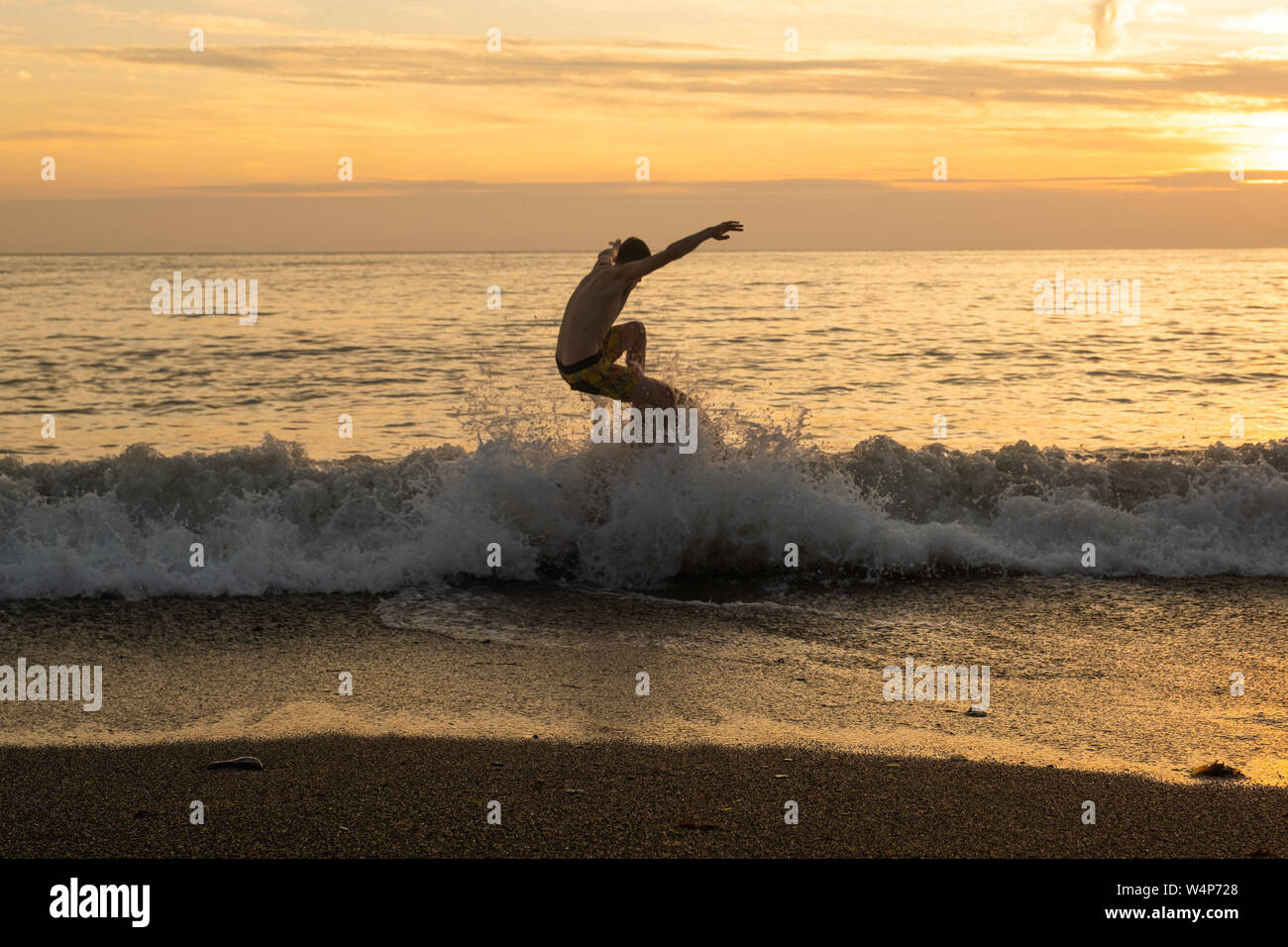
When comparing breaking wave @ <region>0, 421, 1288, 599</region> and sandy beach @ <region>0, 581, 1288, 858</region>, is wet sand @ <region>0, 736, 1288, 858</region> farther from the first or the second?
breaking wave @ <region>0, 421, 1288, 599</region>

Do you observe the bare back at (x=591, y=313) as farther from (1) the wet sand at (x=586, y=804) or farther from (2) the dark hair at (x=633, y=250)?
(1) the wet sand at (x=586, y=804)

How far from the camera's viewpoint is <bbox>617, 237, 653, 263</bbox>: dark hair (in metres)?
7.76

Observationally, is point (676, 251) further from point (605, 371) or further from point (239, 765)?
point (239, 765)

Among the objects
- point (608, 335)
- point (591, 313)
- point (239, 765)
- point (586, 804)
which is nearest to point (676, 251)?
point (591, 313)

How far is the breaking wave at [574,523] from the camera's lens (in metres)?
8.33

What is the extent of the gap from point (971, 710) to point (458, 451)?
6728mm

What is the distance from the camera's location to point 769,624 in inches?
285

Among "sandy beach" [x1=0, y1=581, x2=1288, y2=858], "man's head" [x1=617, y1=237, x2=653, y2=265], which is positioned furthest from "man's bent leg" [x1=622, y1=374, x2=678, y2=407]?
"sandy beach" [x1=0, y1=581, x2=1288, y2=858]

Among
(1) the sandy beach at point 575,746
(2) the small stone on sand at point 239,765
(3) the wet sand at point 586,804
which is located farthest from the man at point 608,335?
(2) the small stone on sand at point 239,765

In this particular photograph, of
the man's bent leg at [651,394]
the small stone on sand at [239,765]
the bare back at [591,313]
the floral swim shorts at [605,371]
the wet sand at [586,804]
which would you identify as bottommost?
the wet sand at [586,804]

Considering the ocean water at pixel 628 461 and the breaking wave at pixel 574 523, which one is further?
the ocean water at pixel 628 461

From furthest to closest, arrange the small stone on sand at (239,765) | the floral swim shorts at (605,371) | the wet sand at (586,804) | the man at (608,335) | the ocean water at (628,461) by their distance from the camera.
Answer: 1. the ocean water at (628,461)
2. the floral swim shorts at (605,371)
3. the man at (608,335)
4. the small stone on sand at (239,765)
5. the wet sand at (586,804)

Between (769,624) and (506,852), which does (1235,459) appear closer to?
(769,624)
